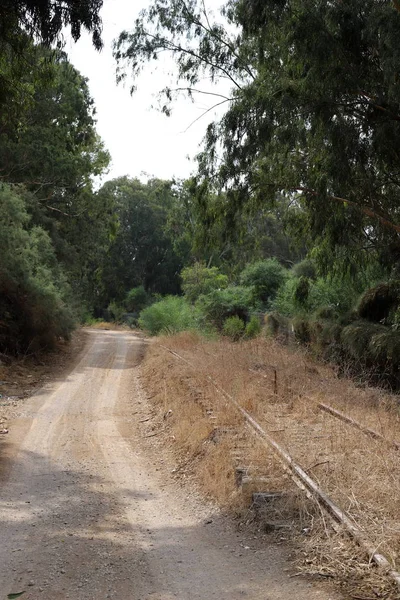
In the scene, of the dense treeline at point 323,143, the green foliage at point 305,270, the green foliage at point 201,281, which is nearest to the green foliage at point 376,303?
the dense treeline at point 323,143

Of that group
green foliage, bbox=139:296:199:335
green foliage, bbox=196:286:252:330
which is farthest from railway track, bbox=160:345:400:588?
green foliage, bbox=139:296:199:335

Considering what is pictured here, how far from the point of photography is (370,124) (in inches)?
563

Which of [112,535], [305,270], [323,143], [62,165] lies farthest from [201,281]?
[112,535]

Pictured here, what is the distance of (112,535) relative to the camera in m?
6.66

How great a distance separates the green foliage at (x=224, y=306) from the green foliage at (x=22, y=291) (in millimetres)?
8015

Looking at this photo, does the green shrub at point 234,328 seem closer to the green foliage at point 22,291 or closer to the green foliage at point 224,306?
the green foliage at point 224,306

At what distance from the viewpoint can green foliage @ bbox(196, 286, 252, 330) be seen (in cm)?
3288

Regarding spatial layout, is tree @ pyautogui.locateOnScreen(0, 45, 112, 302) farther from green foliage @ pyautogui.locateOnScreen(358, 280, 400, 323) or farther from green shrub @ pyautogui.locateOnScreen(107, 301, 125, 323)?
green shrub @ pyautogui.locateOnScreen(107, 301, 125, 323)

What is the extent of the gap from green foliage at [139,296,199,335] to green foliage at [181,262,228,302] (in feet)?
18.3

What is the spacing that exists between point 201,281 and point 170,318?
12.0 metres

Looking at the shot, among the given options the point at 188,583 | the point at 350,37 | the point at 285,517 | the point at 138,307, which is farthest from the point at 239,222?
the point at 138,307

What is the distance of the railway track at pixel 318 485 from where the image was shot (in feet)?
16.9

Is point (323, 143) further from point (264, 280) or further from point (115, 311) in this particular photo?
point (115, 311)

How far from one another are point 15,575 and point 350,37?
1206 centimetres
